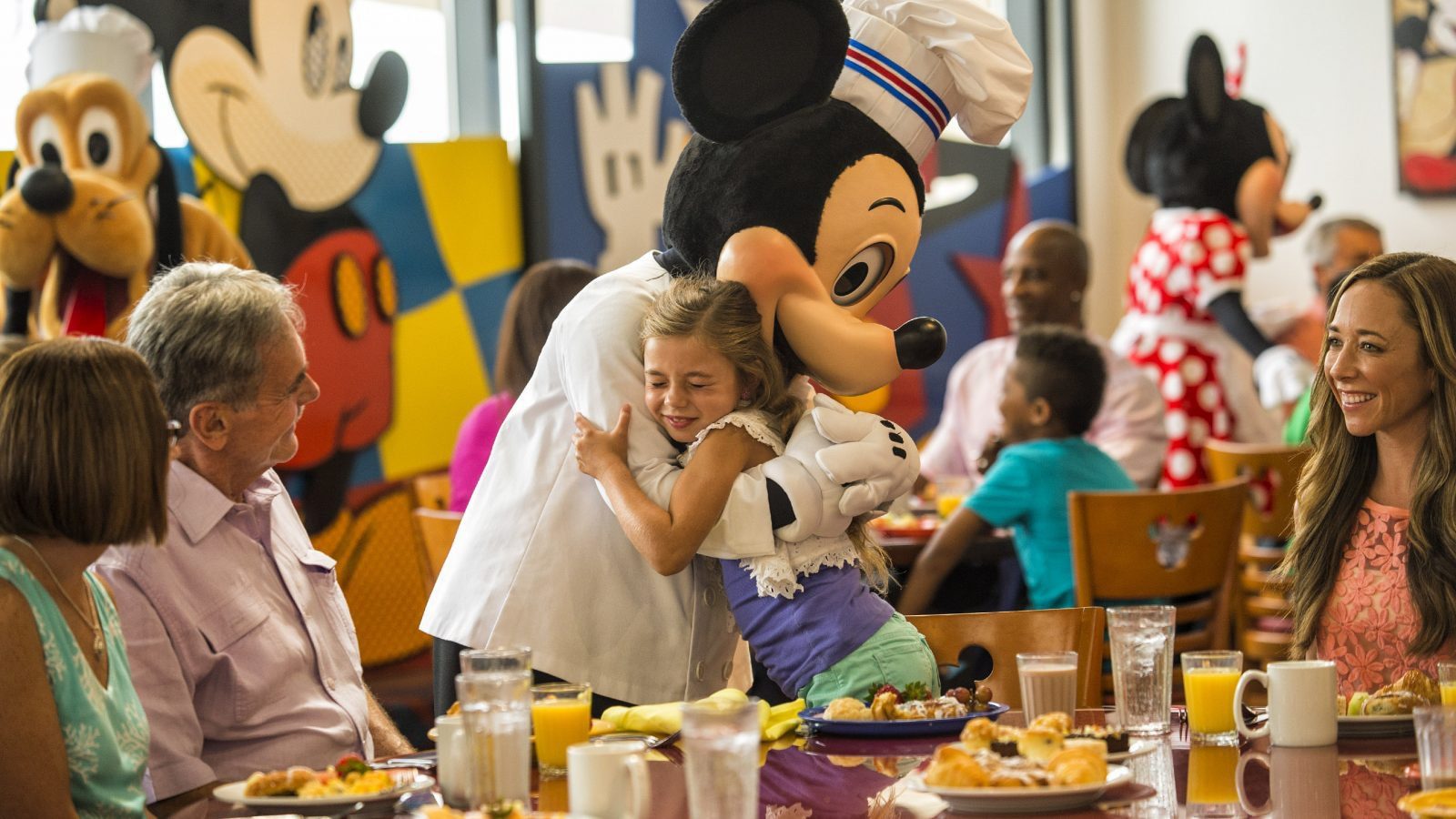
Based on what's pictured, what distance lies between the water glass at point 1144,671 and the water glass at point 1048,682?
0.14ft

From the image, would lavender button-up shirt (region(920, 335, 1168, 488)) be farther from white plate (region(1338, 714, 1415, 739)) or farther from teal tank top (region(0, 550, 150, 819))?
teal tank top (region(0, 550, 150, 819))

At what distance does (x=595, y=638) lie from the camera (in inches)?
74.9

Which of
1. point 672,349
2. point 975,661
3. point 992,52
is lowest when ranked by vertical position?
point 975,661

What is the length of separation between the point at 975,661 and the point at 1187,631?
18.8 inches

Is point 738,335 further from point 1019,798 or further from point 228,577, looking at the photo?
point 1019,798

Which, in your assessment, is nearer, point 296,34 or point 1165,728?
point 1165,728

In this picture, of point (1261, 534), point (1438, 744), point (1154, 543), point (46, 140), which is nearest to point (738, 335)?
point (1438, 744)

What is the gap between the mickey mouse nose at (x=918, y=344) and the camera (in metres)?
1.87

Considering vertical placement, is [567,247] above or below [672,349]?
above

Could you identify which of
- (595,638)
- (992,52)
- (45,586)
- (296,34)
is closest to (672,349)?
(595,638)

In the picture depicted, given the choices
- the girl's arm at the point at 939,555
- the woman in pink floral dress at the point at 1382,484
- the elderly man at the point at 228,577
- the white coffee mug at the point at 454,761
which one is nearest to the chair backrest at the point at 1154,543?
the girl's arm at the point at 939,555

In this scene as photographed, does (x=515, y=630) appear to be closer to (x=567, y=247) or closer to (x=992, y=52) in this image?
(x=992, y=52)

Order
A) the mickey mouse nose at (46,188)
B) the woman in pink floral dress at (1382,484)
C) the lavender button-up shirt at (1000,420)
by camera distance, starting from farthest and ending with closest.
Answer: the lavender button-up shirt at (1000,420)
the mickey mouse nose at (46,188)
the woman in pink floral dress at (1382,484)

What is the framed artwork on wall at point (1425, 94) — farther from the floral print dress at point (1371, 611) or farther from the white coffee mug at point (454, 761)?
the white coffee mug at point (454, 761)
